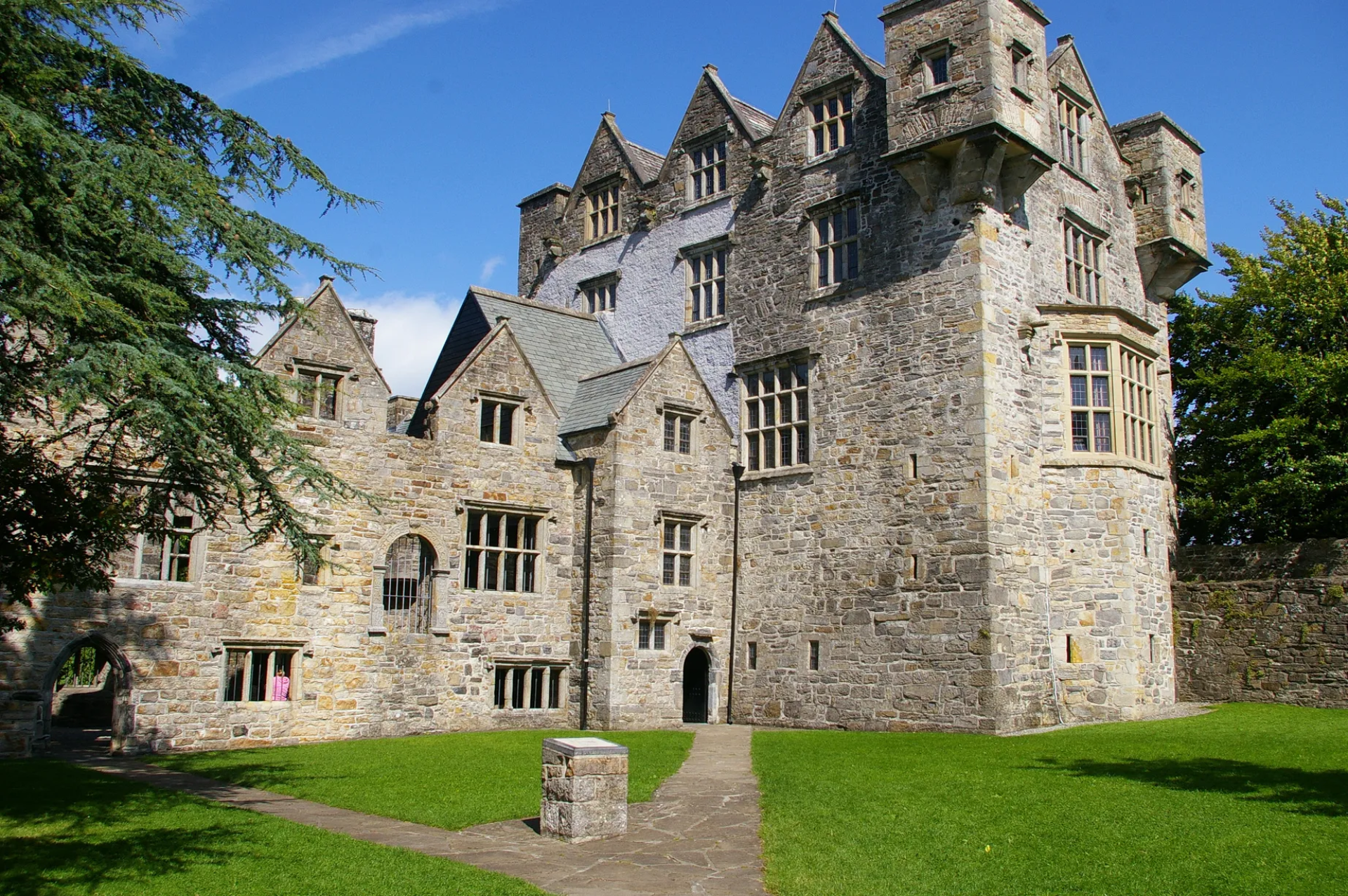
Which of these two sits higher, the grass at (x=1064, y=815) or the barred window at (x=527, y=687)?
the barred window at (x=527, y=687)

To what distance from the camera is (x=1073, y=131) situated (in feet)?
95.9

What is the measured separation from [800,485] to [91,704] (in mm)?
20833

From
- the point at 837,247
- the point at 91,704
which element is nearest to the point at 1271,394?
the point at 837,247

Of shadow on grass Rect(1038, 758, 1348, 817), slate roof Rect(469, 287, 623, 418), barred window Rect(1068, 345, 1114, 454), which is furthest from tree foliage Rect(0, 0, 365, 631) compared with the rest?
barred window Rect(1068, 345, 1114, 454)

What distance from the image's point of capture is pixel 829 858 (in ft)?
38.5

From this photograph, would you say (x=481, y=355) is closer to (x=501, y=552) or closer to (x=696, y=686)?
(x=501, y=552)

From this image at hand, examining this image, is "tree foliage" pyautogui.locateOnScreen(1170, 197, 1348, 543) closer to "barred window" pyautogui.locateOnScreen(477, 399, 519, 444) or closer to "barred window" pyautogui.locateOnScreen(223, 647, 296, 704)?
"barred window" pyautogui.locateOnScreen(477, 399, 519, 444)

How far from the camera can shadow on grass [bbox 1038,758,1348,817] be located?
1422 cm

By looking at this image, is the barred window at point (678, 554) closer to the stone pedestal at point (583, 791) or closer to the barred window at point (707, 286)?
the barred window at point (707, 286)

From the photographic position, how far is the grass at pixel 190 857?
34.3 feet

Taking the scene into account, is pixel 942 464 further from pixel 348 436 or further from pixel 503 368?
pixel 348 436

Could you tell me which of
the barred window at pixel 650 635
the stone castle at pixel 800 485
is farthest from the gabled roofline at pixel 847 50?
the barred window at pixel 650 635

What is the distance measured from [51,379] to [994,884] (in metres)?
10.2

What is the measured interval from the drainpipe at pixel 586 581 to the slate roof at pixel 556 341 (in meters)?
2.39
